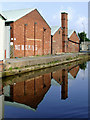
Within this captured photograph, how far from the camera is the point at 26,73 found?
21.7 metres

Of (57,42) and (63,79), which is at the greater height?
(57,42)

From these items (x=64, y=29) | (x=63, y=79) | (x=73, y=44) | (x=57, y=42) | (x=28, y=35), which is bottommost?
(x=63, y=79)

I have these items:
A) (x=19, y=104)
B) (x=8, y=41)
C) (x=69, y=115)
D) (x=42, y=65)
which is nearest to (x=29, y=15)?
(x=8, y=41)

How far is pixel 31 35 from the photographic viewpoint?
34.8 m

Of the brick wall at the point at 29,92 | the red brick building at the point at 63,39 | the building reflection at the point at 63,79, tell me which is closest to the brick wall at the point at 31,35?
the red brick building at the point at 63,39

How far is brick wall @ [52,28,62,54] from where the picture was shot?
45750mm

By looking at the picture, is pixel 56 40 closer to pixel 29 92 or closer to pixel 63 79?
pixel 63 79

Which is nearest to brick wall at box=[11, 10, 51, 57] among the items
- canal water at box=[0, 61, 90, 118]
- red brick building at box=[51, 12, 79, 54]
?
red brick building at box=[51, 12, 79, 54]

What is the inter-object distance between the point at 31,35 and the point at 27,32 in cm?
147

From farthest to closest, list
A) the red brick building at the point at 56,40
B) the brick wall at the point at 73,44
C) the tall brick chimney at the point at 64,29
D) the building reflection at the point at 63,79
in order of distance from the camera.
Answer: the brick wall at the point at 73,44
the tall brick chimney at the point at 64,29
the red brick building at the point at 56,40
the building reflection at the point at 63,79

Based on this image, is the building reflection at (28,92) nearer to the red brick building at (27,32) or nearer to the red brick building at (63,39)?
the red brick building at (27,32)

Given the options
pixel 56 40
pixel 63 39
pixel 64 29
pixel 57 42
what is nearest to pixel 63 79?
pixel 56 40

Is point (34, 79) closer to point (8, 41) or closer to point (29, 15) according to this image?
point (8, 41)

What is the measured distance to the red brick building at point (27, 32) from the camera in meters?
30.0
